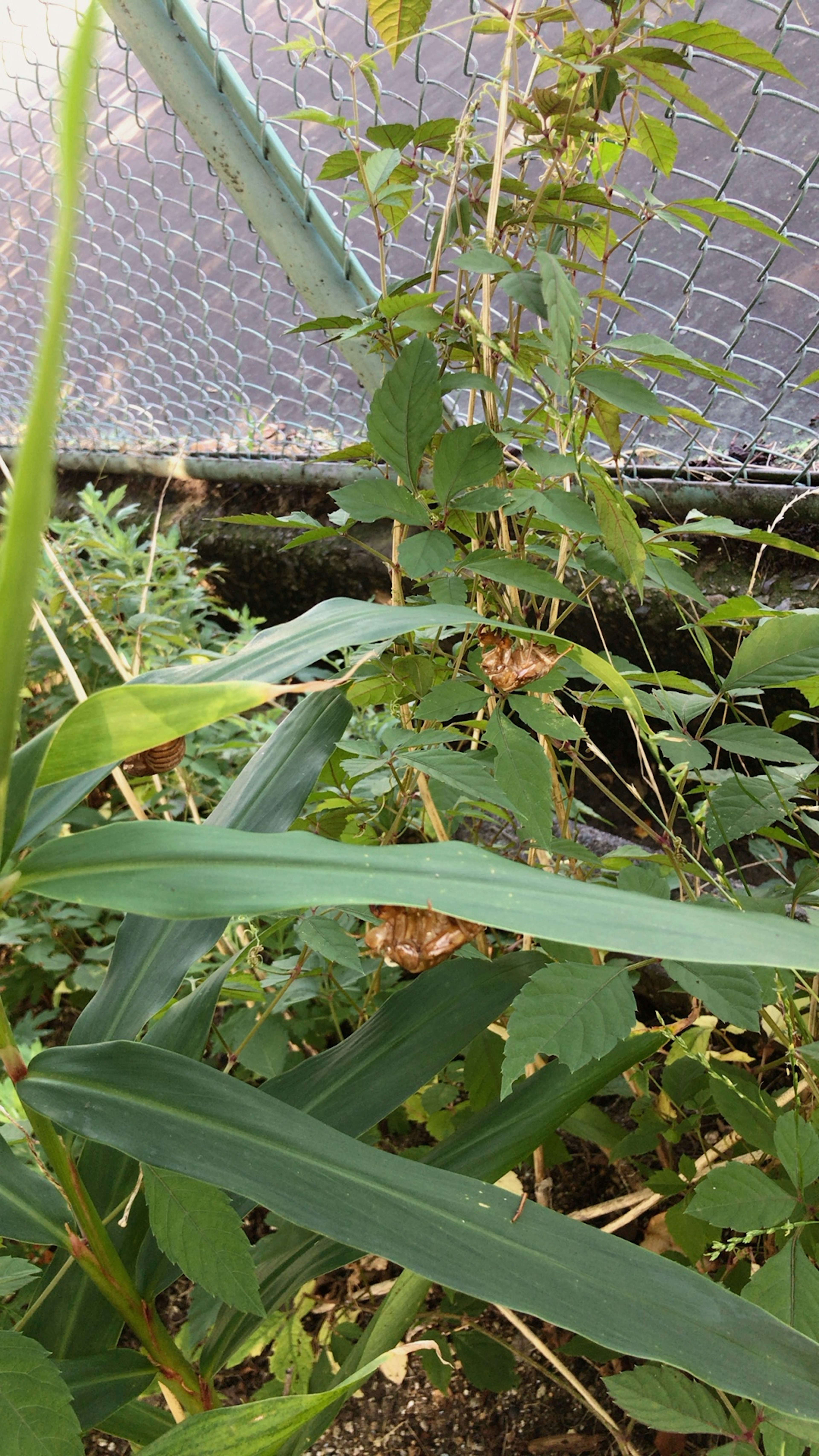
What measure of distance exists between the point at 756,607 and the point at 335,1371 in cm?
83

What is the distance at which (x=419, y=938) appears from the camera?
0.68 m

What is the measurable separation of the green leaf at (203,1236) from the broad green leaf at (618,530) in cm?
48

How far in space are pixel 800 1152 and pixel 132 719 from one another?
19.6 inches

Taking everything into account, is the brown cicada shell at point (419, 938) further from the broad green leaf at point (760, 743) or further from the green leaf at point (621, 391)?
the green leaf at point (621, 391)

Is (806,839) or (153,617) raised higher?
(153,617)

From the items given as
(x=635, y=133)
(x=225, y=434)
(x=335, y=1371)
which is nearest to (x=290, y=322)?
(x=225, y=434)

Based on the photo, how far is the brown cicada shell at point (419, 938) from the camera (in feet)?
2.22

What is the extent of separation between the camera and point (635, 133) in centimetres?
80

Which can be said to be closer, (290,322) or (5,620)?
(5,620)

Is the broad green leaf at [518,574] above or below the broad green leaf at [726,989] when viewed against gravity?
above

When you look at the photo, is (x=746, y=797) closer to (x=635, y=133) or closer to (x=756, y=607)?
(x=756, y=607)

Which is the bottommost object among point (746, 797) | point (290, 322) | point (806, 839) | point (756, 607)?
point (806, 839)

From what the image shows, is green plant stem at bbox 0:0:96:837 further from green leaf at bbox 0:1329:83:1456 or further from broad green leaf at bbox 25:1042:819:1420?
green leaf at bbox 0:1329:83:1456

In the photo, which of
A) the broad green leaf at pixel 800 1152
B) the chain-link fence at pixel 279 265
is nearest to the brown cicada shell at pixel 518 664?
the broad green leaf at pixel 800 1152
